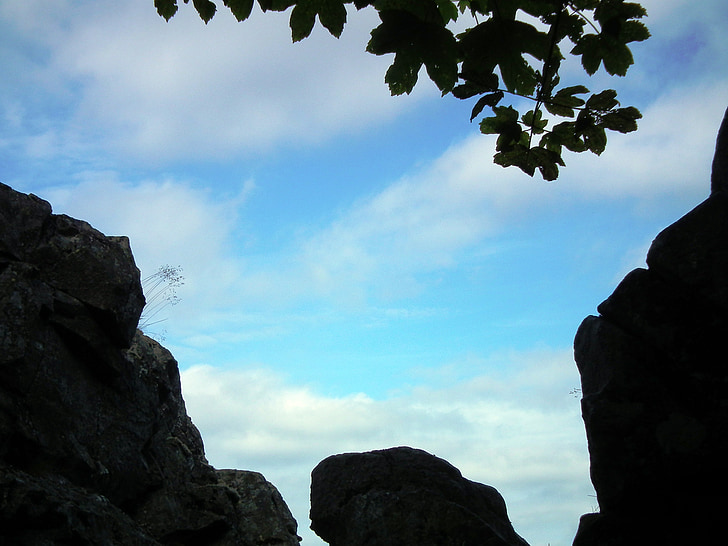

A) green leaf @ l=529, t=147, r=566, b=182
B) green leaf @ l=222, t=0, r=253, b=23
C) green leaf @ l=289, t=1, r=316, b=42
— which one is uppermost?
green leaf @ l=222, t=0, r=253, b=23

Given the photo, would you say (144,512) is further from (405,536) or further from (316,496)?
(405,536)

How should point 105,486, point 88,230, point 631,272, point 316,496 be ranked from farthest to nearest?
1. point 88,230
2. point 105,486
3. point 316,496
4. point 631,272

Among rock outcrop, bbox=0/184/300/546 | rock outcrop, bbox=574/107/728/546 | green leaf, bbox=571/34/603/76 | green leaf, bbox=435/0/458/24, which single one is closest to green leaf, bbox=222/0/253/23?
green leaf, bbox=435/0/458/24

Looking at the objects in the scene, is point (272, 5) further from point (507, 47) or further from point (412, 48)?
point (507, 47)

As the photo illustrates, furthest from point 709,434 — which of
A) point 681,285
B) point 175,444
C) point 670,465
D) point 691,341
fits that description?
point 175,444

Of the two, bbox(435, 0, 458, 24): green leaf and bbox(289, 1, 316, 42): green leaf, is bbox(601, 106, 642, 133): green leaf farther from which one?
bbox(289, 1, 316, 42): green leaf

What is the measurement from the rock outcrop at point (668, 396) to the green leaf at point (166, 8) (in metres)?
4.88

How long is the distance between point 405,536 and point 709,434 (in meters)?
3.66

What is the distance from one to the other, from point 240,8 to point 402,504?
6349mm

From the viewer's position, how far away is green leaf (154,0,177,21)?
3436 mm

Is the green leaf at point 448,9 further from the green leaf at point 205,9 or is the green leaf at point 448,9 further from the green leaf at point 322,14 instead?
the green leaf at point 205,9

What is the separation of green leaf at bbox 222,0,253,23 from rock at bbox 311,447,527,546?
631cm

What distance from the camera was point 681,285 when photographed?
5.97 m

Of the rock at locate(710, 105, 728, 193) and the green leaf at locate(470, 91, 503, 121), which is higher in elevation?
the rock at locate(710, 105, 728, 193)
